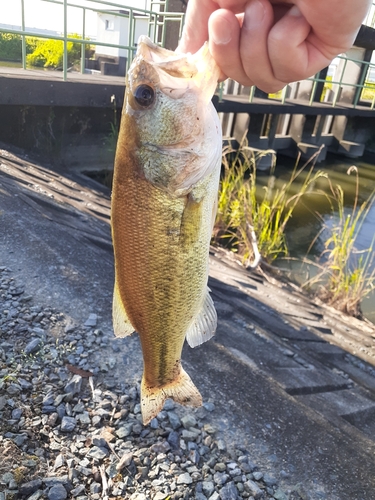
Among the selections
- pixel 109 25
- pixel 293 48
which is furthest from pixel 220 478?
pixel 109 25

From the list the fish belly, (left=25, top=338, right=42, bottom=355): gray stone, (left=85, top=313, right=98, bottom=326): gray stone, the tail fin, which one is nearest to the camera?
the fish belly

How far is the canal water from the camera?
8.12 meters

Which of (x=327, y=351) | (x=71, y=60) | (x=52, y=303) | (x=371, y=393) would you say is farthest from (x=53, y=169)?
(x=71, y=60)

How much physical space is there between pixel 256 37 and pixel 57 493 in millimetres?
2163

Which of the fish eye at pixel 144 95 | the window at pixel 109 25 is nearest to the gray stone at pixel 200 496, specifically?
the fish eye at pixel 144 95

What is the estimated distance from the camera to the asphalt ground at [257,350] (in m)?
2.75

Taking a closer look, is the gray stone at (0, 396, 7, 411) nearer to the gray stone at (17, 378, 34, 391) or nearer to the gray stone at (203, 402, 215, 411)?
the gray stone at (17, 378, 34, 391)

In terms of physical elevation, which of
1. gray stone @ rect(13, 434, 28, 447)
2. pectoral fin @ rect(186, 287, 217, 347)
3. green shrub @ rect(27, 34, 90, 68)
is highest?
pectoral fin @ rect(186, 287, 217, 347)

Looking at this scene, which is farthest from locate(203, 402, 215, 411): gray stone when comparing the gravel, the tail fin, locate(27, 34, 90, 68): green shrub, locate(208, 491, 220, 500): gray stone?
locate(27, 34, 90, 68): green shrub

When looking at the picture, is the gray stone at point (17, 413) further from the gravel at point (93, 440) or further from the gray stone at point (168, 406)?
the gray stone at point (168, 406)

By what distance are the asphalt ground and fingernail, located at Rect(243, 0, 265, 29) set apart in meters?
2.22

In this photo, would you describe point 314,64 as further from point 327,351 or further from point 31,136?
point 31,136

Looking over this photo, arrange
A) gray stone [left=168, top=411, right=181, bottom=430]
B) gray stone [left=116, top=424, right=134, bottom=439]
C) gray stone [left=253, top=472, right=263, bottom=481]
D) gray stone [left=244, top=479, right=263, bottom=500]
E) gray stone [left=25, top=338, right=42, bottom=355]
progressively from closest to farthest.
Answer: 1. gray stone [left=244, top=479, right=263, bottom=500]
2. gray stone [left=253, top=472, right=263, bottom=481]
3. gray stone [left=116, top=424, right=134, bottom=439]
4. gray stone [left=168, top=411, right=181, bottom=430]
5. gray stone [left=25, top=338, right=42, bottom=355]

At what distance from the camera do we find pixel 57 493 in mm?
2205
